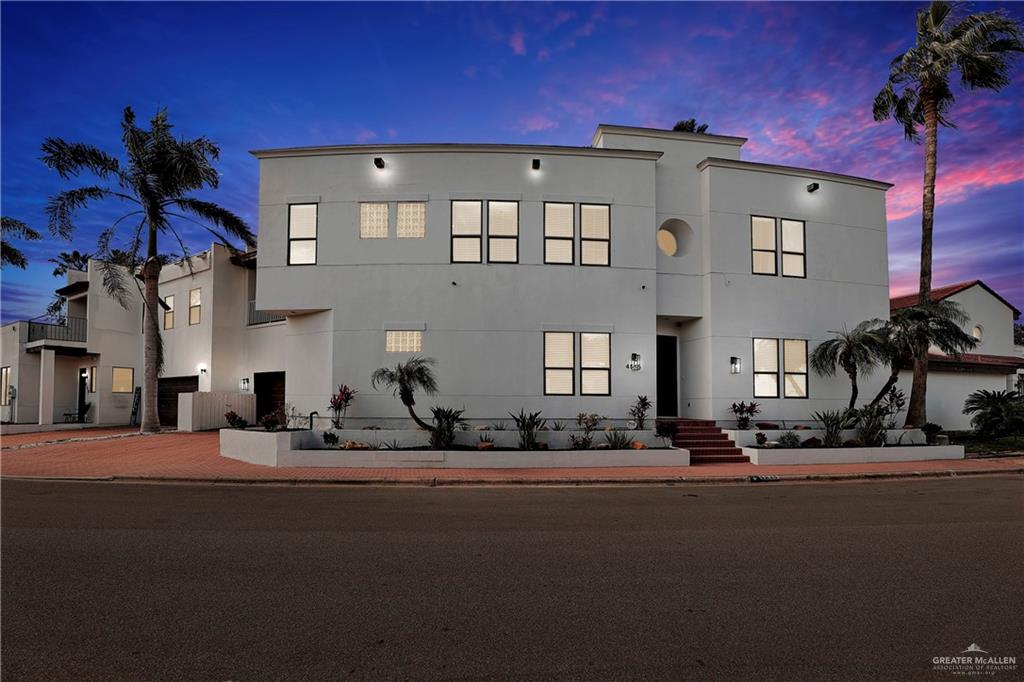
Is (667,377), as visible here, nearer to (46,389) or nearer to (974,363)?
(974,363)

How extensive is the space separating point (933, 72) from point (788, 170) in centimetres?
546

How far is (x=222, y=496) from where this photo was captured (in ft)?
35.8

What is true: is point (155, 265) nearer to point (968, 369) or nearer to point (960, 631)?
point (960, 631)

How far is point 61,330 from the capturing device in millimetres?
28250

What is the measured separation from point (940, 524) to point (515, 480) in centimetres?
747

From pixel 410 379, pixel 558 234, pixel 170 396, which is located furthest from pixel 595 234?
pixel 170 396

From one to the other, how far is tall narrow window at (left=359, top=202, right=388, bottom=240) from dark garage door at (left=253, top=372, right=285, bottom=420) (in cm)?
956

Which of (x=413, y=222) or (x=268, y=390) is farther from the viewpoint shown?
(x=268, y=390)

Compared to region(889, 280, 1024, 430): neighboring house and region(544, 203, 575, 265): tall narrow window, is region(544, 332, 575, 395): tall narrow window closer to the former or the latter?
region(544, 203, 575, 265): tall narrow window

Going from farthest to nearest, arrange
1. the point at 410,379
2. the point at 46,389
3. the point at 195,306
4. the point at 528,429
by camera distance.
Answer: the point at 46,389, the point at 195,306, the point at 528,429, the point at 410,379

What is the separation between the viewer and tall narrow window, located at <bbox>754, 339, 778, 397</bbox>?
18.4 meters

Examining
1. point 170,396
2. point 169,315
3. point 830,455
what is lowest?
point 830,455

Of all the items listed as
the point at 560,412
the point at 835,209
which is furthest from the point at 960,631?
the point at 835,209

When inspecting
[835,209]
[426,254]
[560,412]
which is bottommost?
[560,412]
